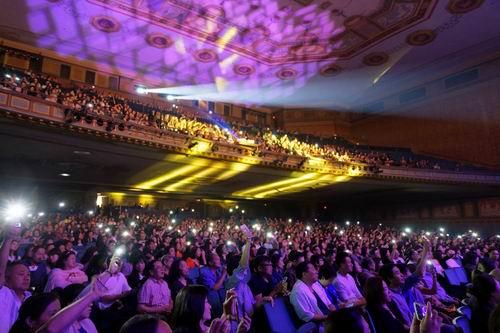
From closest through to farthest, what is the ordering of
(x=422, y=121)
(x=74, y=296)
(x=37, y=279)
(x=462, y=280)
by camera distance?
(x=74, y=296) → (x=37, y=279) → (x=462, y=280) → (x=422, y=121)

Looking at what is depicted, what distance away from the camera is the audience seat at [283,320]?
3197mm

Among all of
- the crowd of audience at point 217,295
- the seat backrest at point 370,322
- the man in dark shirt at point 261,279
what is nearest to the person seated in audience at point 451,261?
the crowd of audience at point 217,295

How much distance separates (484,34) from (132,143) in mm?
15481

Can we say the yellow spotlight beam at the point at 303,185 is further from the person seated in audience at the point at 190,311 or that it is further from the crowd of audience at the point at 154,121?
the person seated in audience at the point at 190,311

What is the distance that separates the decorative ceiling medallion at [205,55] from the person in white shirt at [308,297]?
529 inches

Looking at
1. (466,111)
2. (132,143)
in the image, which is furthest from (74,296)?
(466,111)

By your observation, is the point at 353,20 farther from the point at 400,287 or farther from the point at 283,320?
the point at 283,320

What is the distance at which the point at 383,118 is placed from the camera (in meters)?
22.0

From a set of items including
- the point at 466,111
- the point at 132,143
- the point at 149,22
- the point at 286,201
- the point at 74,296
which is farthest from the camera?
the point at 286,201

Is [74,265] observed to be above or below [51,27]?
below

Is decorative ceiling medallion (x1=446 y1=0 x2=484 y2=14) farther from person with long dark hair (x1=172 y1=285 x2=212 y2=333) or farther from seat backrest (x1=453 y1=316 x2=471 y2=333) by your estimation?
person with long dark hair (x1=172 y1=285 x2=212 y2=333)

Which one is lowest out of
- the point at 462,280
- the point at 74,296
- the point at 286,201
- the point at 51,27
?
the point at 462,280

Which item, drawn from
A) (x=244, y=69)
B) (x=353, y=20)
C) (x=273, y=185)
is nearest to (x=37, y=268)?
(x=273, y=185)

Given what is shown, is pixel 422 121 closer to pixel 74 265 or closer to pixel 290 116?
pixel 290 116
